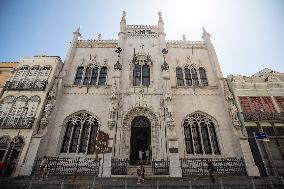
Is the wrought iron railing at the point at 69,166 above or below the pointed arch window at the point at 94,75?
below

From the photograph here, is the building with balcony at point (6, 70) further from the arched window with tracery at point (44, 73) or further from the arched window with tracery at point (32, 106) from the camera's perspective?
the arched window with tracery at point (32, 106)

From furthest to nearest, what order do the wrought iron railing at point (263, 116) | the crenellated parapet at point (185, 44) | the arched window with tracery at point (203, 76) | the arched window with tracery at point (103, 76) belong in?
1. the crenellated parapet at point (185, 44)
2. the arched window with tracery at point (203, 76)
3. the arched window with tracery at point (103, 76)
4. the wrought iron railing at point (263, 116)

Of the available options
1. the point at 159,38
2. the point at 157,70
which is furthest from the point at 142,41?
the point at 157,70

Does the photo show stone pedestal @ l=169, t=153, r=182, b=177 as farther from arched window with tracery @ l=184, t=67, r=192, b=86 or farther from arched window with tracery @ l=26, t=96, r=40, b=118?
arched window with tracery @ l=26, t=96, r=40, b=118

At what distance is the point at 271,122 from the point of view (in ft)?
59.0

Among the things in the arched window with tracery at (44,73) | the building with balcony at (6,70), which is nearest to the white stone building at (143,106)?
the arched window with tracery at (44,73)

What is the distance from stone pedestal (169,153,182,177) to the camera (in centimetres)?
1416

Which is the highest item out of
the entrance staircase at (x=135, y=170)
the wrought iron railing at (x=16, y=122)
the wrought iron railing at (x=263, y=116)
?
the wrought iron railing at (x=263, y=116)

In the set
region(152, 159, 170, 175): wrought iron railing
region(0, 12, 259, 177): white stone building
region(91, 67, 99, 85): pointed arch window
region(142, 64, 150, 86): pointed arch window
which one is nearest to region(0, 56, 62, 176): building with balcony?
region(0, 12, 259, 177): white stone building

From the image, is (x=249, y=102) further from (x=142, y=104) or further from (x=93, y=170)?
(x=93, y=170)

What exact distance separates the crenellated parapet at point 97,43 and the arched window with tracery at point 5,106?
867 centimetres

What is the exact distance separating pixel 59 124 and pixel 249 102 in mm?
17116

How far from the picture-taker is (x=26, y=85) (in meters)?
19.1

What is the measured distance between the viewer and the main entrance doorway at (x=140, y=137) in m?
17.1
